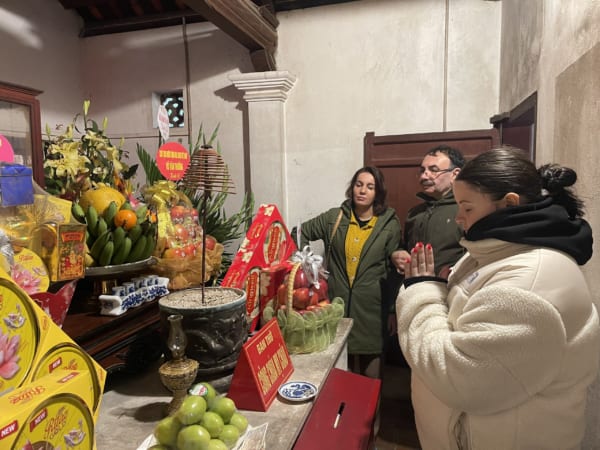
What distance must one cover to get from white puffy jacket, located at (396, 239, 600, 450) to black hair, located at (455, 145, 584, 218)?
13 cm

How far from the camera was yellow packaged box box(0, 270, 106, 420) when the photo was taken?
0.72 m

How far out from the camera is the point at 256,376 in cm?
107

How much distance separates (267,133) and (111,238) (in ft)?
8.21

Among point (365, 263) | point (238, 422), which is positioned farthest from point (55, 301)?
point (365, 263)

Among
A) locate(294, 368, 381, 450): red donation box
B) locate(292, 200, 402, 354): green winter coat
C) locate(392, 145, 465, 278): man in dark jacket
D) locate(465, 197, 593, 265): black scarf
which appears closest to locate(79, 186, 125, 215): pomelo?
locate(294, 368, 381, 450): red donation box

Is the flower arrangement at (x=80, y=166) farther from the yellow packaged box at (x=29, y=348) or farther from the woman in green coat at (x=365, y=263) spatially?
the woman in green coat at (x=365, y=263)

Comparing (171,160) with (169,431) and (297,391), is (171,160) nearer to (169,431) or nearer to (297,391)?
(297,391)

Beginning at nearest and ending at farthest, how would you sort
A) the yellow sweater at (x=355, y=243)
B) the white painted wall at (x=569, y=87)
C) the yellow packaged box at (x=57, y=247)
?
1. the yellow packaged box at (x=57, y=247)
2. the white painted wall at (x=569, y=87)
3. the yellow sweater at (x=355, y=243)

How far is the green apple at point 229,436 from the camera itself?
85 centimetres

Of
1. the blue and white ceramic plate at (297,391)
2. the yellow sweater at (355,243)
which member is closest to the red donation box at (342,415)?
the blue and white ceramic plate at (297,391)

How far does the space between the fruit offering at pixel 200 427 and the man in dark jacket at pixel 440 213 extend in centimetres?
173

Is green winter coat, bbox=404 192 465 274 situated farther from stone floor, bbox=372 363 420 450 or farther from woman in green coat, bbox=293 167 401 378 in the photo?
stone floor, bbox=372 363 420 450

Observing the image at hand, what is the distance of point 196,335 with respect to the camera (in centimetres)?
109

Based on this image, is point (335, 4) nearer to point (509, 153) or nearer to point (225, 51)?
point (225, 51)
